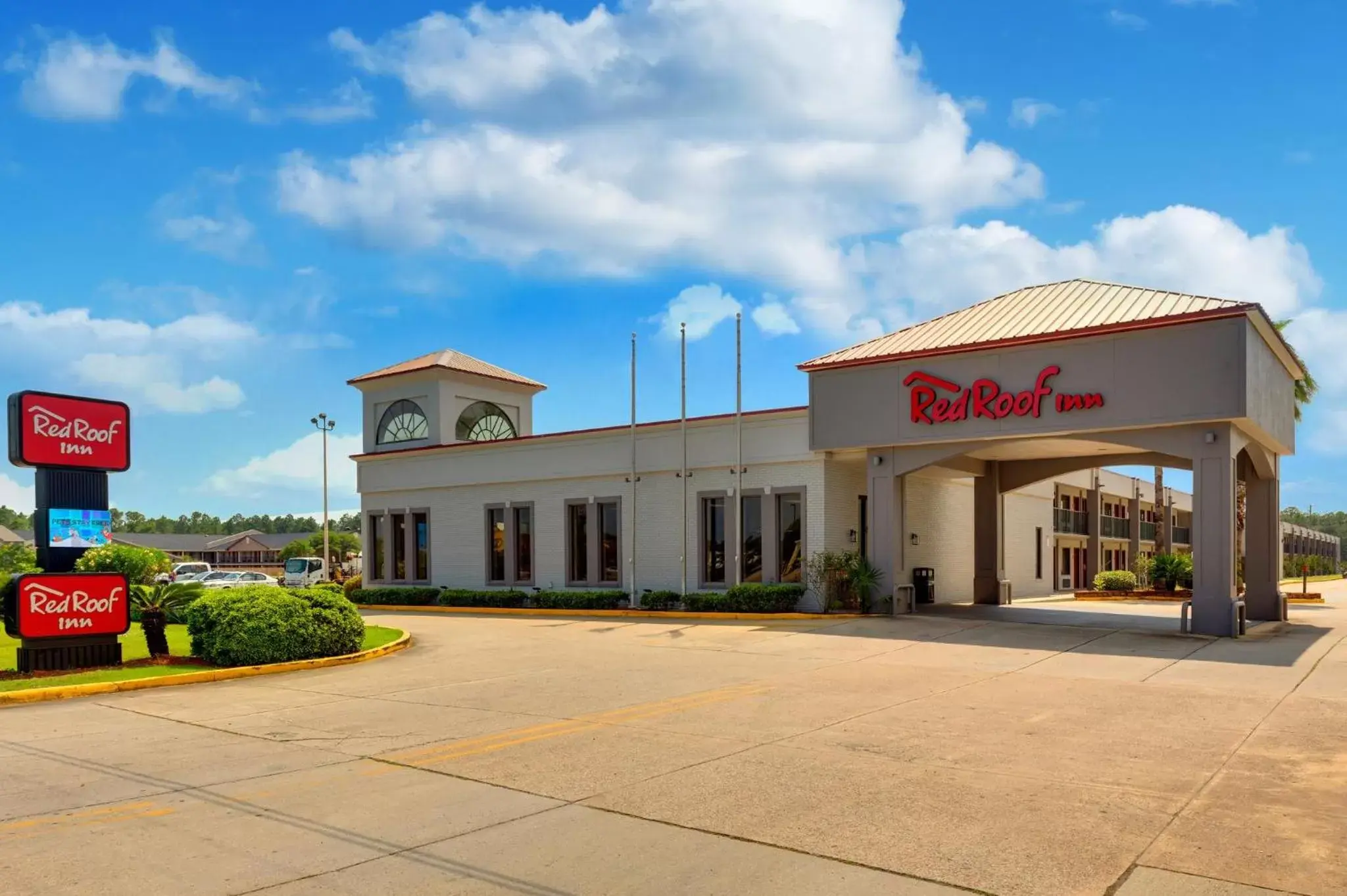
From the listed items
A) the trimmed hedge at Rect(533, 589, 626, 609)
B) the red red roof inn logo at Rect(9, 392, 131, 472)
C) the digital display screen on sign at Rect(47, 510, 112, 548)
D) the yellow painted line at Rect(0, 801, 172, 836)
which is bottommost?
the trimmed hedge at Rect(533, 589, 626, 609)

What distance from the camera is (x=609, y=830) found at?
776 cm

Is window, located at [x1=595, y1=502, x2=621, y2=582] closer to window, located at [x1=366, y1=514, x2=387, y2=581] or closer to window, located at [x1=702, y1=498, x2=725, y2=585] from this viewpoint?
window, located at [x1=702, y1=498, x2=725, y2=585]

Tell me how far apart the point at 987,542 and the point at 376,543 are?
21.3 m

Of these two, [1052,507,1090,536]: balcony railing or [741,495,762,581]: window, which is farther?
[1052,507,1090,536]: balcony railing

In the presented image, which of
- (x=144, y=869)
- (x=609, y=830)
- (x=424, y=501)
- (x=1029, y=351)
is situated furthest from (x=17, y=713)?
(x=424, y=501)

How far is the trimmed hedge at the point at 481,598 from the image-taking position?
3244cm

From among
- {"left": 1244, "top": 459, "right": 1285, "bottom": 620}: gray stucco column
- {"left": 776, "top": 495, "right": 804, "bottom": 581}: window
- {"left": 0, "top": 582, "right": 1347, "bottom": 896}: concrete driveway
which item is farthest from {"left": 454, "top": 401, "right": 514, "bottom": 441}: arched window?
{"left": 1244, "top": 459, "right": 1285, "bottom": 620}: gray stucco column

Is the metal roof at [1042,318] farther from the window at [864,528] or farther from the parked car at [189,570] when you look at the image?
the parked car at [189,570]

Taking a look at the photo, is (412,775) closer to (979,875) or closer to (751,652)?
(979,875)

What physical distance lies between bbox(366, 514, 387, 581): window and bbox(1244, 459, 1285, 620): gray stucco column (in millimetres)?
27382

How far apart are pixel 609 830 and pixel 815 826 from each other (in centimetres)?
149

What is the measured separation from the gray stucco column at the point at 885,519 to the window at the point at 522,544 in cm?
1258

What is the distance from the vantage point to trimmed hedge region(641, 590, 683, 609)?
2847 centimetres

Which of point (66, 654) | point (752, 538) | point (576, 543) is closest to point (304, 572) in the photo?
point (576, 543)
